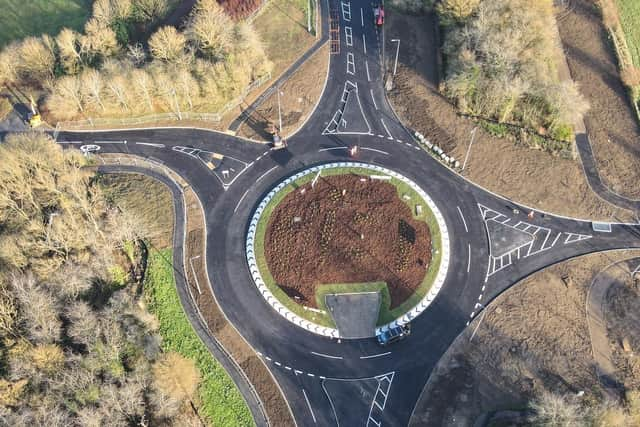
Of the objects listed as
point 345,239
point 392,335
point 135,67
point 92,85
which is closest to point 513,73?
point 345,239

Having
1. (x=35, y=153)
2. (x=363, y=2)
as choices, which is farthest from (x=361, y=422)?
(x=363, y=2)

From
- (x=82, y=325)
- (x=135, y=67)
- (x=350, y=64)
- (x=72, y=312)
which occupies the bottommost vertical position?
(x=82, y=325)

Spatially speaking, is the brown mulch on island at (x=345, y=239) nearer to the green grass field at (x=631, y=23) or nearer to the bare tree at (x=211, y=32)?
the bare tree at (x=211, y=32)

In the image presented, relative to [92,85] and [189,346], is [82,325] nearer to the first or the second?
[189,346]

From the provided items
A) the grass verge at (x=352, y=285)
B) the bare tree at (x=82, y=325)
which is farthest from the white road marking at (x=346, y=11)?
the bare tree at (x=82, y=325)

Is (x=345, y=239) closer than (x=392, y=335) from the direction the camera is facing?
No

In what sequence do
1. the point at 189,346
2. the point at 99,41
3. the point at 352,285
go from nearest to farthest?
1. the point at 189,346
2. the point at 352,285
3. the point at 99,41
